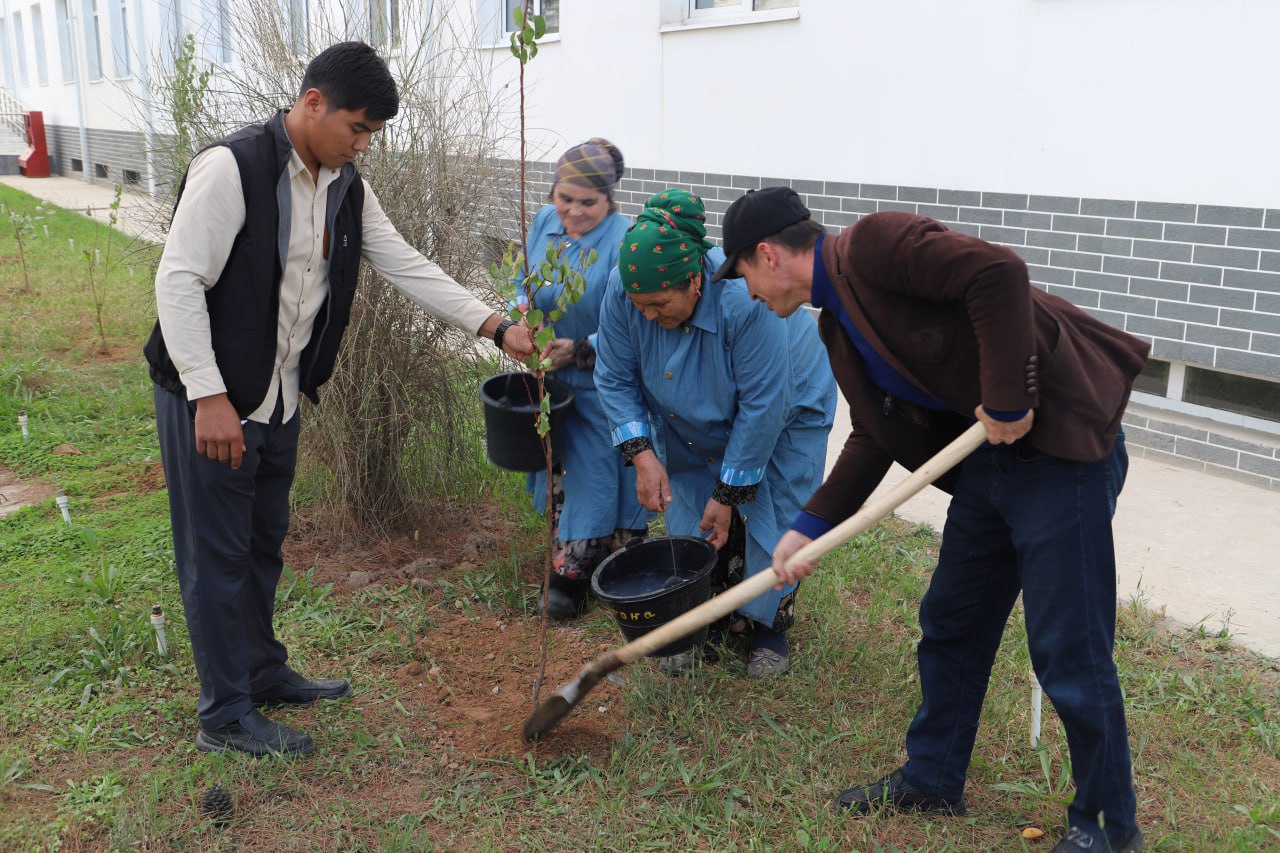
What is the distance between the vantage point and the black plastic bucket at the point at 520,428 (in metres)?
3.66

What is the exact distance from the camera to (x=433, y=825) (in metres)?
2.72

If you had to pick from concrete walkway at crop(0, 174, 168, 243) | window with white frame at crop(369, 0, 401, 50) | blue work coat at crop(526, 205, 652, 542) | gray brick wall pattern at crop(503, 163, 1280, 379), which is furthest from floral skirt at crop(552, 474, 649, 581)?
concrete walkway at crop(0, 174, 168, 243)

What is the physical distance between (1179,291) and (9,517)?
5289 millimetres

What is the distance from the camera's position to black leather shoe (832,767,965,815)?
270 centimetres

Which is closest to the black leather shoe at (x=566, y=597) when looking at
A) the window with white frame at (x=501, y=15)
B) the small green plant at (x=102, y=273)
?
the small green plant at (x=102, y=273)

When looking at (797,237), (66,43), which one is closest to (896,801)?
(797,237)

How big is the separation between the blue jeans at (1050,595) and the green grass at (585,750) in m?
0.36

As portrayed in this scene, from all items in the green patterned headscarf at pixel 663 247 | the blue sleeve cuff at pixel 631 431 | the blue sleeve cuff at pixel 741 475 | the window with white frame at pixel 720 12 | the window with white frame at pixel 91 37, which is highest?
the window with white frame at pixel 91 37

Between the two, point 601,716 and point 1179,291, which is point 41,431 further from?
point 1179,291

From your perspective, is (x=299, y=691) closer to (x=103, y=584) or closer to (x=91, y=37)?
(x=103, y=584)

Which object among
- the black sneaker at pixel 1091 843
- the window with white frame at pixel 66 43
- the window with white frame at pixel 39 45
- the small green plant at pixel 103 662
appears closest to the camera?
the black sneaker at pixel 1091 843

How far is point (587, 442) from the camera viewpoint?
3.85 meters

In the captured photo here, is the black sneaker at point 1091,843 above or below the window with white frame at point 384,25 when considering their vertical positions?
below

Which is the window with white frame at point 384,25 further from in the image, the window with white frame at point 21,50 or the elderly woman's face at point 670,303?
the window with white frame at point 21,50
